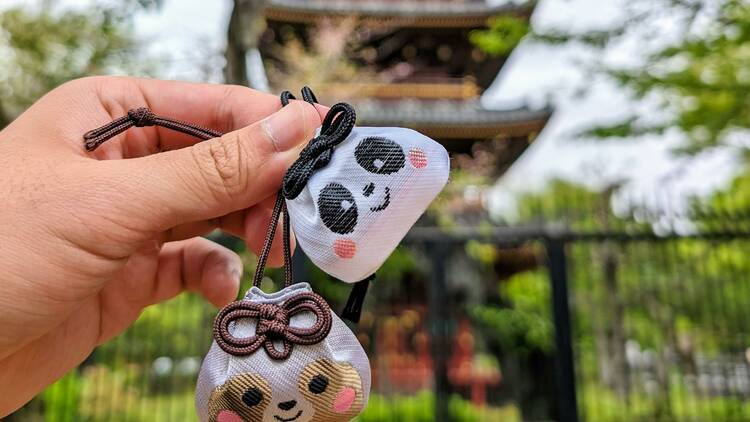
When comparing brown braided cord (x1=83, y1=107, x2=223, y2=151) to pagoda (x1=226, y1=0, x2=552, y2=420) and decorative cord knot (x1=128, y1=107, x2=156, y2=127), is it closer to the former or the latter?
decorative cord knot (x1=128, y1=107, x2=156, y2=127)

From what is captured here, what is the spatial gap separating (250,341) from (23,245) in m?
0.30

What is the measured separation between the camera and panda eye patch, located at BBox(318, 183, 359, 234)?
67 centimetres

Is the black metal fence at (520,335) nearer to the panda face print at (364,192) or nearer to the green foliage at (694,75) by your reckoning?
the green foliage at (694,75)

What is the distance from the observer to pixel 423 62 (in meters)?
9.77

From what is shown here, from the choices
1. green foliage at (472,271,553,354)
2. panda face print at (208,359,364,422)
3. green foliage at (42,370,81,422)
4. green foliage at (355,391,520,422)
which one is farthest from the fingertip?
green foliage at (472,271,553,354)

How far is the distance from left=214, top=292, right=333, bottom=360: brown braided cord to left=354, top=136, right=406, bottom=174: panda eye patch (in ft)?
0.53

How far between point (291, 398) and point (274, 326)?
8cm

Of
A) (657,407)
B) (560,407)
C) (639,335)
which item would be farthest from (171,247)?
(639,335)

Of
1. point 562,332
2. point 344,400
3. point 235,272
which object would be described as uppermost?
point 344,400

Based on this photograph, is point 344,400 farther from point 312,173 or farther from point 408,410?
point 408,410

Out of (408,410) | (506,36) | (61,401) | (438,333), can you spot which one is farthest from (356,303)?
→ (408,410)

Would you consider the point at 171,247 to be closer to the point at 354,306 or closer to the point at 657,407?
the point at 354,306

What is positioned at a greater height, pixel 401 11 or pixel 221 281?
pixel 221 281

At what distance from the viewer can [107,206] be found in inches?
28.0
